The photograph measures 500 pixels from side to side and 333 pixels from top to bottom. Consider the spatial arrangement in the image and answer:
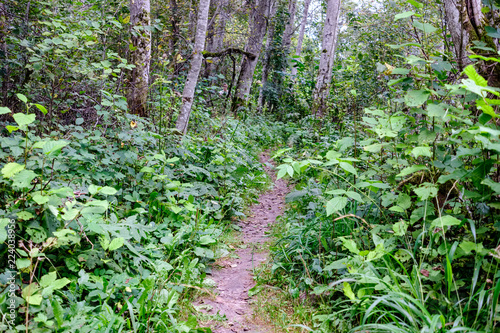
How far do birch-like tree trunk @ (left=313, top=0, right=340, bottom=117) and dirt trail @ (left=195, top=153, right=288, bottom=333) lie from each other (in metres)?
4.53

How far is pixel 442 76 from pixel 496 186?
1.66 metres

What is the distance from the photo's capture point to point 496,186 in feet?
6.01

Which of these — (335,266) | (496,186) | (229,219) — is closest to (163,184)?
(229,219)

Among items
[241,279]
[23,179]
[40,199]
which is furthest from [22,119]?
[241,279]

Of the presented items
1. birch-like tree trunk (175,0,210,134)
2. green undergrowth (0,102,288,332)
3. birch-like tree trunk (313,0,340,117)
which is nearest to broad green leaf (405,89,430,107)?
green undergrowth (0,102,288,332)

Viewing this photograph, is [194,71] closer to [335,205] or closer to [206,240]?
[206,240]

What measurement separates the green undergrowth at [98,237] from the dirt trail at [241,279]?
0.68 feet

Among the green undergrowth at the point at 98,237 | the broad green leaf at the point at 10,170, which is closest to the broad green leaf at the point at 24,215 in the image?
the green undergrowth at the point at 98,237

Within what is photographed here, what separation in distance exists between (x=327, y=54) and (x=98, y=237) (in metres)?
7.98

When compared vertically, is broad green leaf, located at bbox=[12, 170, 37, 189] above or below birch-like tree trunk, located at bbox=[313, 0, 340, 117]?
below

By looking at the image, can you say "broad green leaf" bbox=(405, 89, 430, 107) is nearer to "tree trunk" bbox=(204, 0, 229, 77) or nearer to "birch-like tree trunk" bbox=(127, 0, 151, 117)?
"birch-like tree trunk" bbox=(127, 0, 151, 117)

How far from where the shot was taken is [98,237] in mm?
2639

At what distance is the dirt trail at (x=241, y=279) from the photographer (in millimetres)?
2637

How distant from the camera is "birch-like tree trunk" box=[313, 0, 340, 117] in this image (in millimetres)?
8781
